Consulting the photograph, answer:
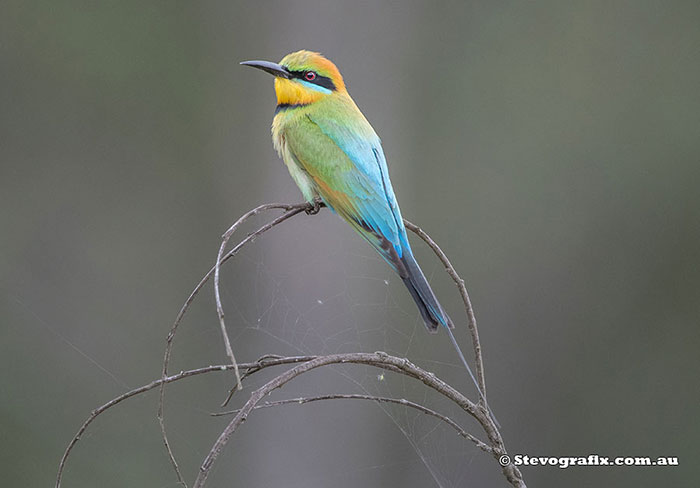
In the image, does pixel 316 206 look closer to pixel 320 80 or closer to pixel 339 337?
pixel 320 80

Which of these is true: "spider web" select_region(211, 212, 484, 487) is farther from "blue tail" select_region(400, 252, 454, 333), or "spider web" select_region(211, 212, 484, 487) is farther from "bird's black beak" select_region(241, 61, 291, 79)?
"blue tail" select_region(400, 252, 454, 333)

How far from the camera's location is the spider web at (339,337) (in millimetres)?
3486

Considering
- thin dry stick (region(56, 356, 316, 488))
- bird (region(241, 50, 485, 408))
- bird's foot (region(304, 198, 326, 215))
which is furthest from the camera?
bird's foot (region(304, 198, 326, 215))

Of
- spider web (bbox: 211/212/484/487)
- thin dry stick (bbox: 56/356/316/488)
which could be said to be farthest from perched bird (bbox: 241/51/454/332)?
spider web (bbox: 211/212/484/487)

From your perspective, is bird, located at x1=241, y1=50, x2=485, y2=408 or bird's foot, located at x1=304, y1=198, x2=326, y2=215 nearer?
bird, located at x1=241, y1=50, x2=485, y2=408

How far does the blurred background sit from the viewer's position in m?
4.18

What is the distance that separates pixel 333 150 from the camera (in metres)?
1.76

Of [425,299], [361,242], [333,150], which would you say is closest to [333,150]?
[333,150]

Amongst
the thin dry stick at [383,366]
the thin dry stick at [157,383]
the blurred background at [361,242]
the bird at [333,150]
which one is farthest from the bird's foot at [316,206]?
the blurred background at [361,242]

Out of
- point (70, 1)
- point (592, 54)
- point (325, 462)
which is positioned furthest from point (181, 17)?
point (325, 462)

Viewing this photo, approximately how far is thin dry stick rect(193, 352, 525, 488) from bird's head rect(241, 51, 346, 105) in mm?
1021

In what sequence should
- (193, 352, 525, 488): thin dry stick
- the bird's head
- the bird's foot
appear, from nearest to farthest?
(193, 352, 525, 488): thin dry stick, the bird's foot, the bird's head

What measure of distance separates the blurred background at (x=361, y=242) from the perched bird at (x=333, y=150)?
180 centimetres

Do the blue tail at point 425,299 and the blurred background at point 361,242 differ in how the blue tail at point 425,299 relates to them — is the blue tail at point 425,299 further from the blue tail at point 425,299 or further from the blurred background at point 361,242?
the blurred background at point 361,242
